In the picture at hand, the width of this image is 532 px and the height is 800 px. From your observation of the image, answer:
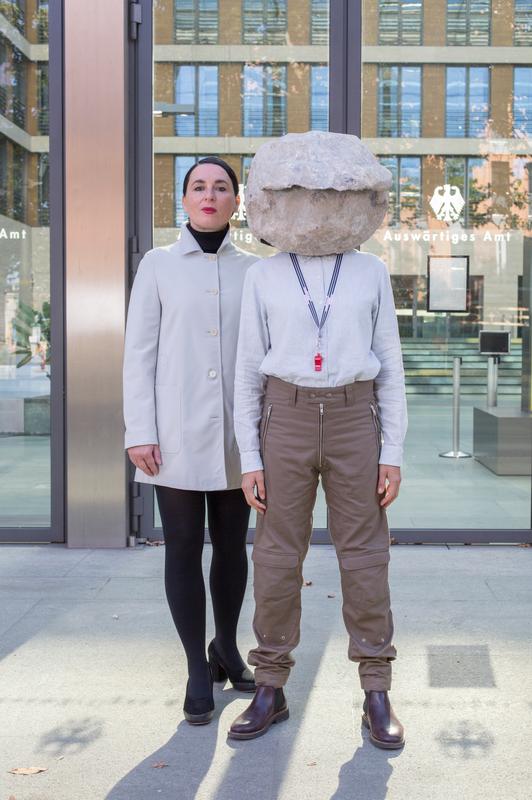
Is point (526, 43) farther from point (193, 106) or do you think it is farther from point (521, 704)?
point (521, 704)

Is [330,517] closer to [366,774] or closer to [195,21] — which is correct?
[366,774]

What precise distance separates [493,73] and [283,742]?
14.1 feet

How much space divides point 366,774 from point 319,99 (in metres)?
4.26

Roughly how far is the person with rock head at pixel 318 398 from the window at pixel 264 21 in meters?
3.07

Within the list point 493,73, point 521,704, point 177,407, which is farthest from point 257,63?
point 521,704

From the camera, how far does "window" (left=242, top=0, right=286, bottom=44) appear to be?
6199 mm

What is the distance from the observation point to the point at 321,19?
6.20 meters

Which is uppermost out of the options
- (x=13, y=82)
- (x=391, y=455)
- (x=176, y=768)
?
(x=13, y=82)

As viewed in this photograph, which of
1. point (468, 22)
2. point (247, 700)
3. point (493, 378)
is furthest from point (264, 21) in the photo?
point (247, 700)

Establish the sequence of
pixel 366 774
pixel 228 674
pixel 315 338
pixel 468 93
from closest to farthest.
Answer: pixel 366 774 < pixel 315 338 < pixel 228 674 < pixel 468 93

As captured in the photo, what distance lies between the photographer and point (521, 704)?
12.0ft

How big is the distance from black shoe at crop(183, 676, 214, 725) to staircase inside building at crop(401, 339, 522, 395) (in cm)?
320

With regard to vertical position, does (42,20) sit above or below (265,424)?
above

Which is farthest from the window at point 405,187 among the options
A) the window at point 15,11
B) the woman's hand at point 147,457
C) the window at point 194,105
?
the woman's hand at point 147,457
